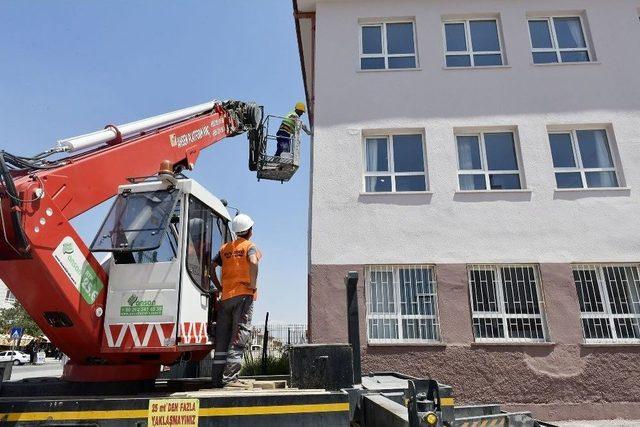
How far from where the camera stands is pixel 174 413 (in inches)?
140

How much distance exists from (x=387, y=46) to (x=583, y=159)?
5775 millimetres

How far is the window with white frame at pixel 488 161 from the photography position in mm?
10805

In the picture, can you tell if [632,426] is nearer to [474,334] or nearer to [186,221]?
[474,334]

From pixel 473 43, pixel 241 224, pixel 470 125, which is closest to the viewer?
pixel 241 224

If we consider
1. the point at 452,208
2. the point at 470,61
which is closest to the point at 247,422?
the point at 452,208

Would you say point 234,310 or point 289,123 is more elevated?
point 289,123

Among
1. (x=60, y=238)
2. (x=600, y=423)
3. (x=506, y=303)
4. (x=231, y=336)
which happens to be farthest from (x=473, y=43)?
(x=60, y=238)

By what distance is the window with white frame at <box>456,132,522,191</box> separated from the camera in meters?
10.8

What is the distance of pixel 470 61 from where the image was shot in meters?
11.9

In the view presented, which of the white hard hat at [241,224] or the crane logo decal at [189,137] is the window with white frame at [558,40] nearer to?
the crane logo decal at [189,137]

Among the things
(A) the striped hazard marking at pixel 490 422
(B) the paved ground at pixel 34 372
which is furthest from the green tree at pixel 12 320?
(A) the striped hazard marking at pixel 490 422

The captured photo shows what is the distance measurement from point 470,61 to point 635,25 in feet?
14.5

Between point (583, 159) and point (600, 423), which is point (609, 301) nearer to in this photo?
point (600, 423)

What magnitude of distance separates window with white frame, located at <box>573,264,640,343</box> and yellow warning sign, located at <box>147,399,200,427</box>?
353 inches
